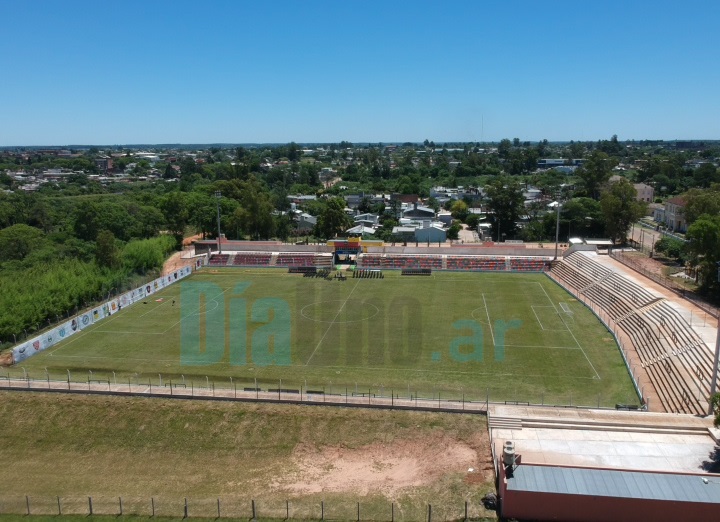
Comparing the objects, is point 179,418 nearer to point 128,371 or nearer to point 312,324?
point 128,371

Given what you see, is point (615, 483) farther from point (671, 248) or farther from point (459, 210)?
point (459, 210)

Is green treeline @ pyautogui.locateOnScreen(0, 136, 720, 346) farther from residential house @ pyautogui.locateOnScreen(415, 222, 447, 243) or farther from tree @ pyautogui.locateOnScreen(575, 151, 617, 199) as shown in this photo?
residential house @ pyautogui.locateOnScreen(415, 222, 447, 243)

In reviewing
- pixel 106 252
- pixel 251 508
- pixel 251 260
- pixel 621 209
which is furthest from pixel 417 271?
pixel 251 508

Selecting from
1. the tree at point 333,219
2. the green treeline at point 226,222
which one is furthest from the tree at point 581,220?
the tree at point 333,219

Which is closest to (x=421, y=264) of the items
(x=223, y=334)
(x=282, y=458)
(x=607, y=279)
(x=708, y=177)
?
(x=607, y=279)

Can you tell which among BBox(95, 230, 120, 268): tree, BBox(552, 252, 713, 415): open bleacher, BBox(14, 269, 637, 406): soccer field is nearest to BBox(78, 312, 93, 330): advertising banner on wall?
BBox(14, 269, 637, 406): soccer field

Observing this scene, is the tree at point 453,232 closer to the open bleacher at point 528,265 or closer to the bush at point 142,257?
the open bleacher at point 528,265
